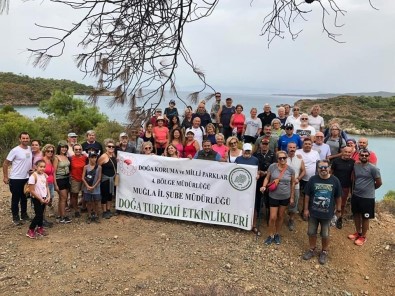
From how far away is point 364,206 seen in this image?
7008mm

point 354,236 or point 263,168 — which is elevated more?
point 263,168

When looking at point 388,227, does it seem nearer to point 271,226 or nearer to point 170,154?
point 271,226

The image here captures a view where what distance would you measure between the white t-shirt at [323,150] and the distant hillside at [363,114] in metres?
54.0

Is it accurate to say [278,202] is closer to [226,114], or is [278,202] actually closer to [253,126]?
[253,126]

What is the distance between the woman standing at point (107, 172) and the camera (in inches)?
309

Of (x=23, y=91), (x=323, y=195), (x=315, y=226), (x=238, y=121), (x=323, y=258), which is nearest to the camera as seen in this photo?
(x=323, y=195)

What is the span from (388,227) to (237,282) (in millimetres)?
4405

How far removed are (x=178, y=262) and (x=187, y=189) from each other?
175cm

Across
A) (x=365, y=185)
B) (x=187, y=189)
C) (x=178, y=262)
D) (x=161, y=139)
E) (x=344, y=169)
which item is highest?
(x=161, y=139)

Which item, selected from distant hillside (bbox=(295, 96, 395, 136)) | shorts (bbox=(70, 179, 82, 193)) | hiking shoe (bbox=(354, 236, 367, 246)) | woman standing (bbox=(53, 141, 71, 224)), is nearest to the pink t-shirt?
shorts (bbox=(70, 179, 82, 193))

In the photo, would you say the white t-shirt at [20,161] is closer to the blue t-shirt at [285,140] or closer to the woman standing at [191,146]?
the woman standing at [191,146]

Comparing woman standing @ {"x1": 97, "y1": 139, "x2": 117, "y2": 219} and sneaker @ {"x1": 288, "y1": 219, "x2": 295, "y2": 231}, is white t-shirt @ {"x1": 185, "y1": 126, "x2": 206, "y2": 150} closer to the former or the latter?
woman standing @ {"x1": 97, "y1": 139, "x2": 117, "y2": 219}

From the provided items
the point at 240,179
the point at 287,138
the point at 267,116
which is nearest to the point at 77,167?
the point at 240,179

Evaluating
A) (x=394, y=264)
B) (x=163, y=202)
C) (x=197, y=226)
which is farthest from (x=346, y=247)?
(x=163, y=202)
